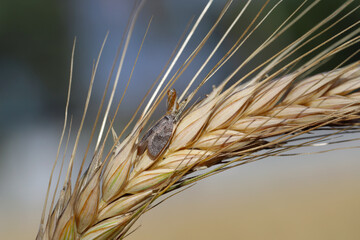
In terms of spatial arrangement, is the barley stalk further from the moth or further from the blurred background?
A: the blurred background

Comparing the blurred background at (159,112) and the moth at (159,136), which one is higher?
the blurred background at (159,112)

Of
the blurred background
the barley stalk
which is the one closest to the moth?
the barley stalk

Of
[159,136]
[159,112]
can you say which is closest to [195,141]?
[159,136]

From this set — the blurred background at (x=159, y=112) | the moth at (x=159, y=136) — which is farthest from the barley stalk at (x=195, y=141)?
the blurred background at (x=159, y=112)

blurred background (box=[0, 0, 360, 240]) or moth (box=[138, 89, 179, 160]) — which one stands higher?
blurred background (box=[0, 0, 360, 240])

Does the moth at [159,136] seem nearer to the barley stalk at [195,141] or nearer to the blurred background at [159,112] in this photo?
the barley stalk at [195,141]

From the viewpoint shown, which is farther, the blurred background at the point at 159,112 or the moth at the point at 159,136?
the blurred background at the point at 159,112

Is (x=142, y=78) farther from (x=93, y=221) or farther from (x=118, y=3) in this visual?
(x=93, y=221)
